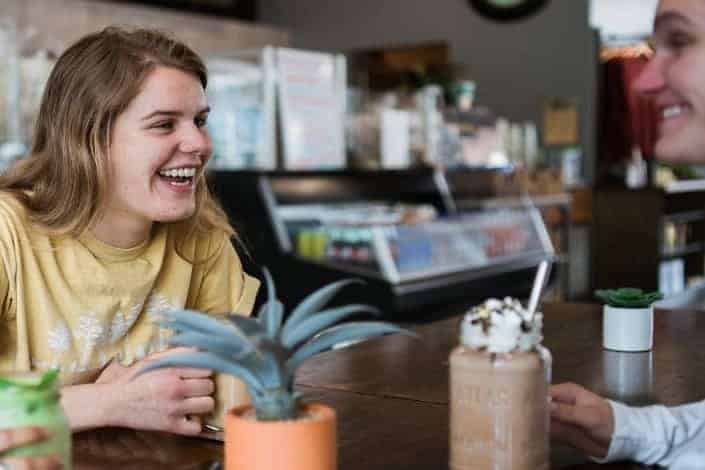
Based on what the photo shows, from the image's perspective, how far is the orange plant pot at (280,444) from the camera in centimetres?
101

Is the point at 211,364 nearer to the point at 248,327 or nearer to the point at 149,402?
the point at 248,327

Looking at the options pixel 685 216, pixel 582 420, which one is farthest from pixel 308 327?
pixel 685 216

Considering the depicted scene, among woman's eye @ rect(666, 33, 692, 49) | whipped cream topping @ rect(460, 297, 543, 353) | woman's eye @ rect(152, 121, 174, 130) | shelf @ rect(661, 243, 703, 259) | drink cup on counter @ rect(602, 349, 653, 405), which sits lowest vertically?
shelf @ rect(661, 243, 703, 259)

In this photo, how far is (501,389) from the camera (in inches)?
42.4

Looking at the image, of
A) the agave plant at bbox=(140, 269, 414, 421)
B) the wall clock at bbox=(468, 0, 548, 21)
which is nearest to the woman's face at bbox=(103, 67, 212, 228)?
the agave plant at bbox=(140, 269, 414, 421)

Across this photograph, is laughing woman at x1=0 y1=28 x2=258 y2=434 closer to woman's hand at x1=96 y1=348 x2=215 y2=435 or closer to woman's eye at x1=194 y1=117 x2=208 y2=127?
woman's eye at x1=194 y1=117 x2=208 y2=127

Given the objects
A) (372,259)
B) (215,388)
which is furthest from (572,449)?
(372,259)

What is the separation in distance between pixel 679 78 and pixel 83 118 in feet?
3.84

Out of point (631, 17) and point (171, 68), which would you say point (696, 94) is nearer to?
point (171, 68)

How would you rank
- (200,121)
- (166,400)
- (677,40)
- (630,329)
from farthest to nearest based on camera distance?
(630,329) → (200,121) → (677,40) → (166,400)

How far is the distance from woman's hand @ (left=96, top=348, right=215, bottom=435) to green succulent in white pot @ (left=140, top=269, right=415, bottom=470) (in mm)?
390

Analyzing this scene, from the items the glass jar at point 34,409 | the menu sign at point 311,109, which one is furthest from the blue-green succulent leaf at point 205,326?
the menu sign at point 311,109

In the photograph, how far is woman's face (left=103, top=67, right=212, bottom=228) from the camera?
190cm

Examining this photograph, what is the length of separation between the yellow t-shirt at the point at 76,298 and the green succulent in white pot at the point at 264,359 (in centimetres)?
88
